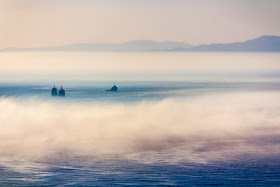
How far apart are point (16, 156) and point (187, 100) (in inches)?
1836

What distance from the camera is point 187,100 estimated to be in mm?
70250

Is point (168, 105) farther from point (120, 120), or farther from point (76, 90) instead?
point (76, 90)

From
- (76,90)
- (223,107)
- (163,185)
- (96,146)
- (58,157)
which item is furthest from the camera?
(76,90)

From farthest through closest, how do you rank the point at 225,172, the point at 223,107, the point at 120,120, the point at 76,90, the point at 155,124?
the point at 76,90 → the point at 223,107 → the point at 120,120 → the point at 155,124 → the point at 225,172

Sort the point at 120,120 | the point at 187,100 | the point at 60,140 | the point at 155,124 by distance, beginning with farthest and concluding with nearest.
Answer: the point at 187,100, the point at 120,120, the point at 155,124, the point at 60,140

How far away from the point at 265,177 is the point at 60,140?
14747 mm

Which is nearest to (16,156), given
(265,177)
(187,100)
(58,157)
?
(58,157)

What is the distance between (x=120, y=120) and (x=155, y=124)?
4680 mm

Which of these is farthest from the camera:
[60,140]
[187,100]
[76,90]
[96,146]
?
[76,90]

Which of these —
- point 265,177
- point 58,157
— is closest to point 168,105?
point 58,157

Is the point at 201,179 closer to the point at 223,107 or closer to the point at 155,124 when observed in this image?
the point at 155,124

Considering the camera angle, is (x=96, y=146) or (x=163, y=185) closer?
(x=163, y=185)

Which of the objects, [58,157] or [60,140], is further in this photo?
[60,140]

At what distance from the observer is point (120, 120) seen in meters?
48.3
